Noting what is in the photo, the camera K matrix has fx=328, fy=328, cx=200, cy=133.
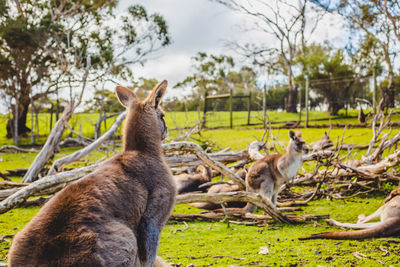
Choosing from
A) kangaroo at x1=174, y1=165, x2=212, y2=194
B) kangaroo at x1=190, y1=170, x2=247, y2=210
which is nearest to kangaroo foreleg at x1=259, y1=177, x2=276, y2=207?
kangaroo at x1=190, y1=170, x2=247, y2=210

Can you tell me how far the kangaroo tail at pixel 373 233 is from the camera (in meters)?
4.00

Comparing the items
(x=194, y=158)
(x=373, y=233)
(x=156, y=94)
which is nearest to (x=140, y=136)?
(x=156, y=94)

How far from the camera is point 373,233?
4062mm

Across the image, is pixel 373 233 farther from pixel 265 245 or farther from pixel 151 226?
pixel 151 226

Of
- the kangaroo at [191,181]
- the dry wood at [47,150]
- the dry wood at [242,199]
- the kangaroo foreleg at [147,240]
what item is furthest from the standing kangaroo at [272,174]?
A: the dry wood at [47,150]

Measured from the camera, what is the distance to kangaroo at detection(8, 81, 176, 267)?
1849mm

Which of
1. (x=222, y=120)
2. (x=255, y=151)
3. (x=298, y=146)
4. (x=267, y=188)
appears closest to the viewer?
(x=267, y=188)

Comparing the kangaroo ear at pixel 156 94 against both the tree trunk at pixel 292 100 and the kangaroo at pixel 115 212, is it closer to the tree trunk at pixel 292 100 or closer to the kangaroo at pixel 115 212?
the kangaroo at pixel 115 212

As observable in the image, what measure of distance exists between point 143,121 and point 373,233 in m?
3.18

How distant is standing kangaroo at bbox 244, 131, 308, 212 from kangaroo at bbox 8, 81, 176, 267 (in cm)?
321

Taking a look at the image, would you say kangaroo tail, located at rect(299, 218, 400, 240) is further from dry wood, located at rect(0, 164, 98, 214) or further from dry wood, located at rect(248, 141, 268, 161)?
dry wood, located at rect(248, 141, 268, 161)

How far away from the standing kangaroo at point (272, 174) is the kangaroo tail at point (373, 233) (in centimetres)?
172

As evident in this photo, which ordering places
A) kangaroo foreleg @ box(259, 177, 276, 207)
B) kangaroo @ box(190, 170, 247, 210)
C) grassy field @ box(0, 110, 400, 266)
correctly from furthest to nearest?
1. kangaroo @ box(190, 170, 247, 210)
2. kangaroo foreleg @ box(259, 177, 276, 207)
3. grassy field @ box(0, 110, 400, 266)

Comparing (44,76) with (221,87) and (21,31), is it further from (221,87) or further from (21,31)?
(221,87)
